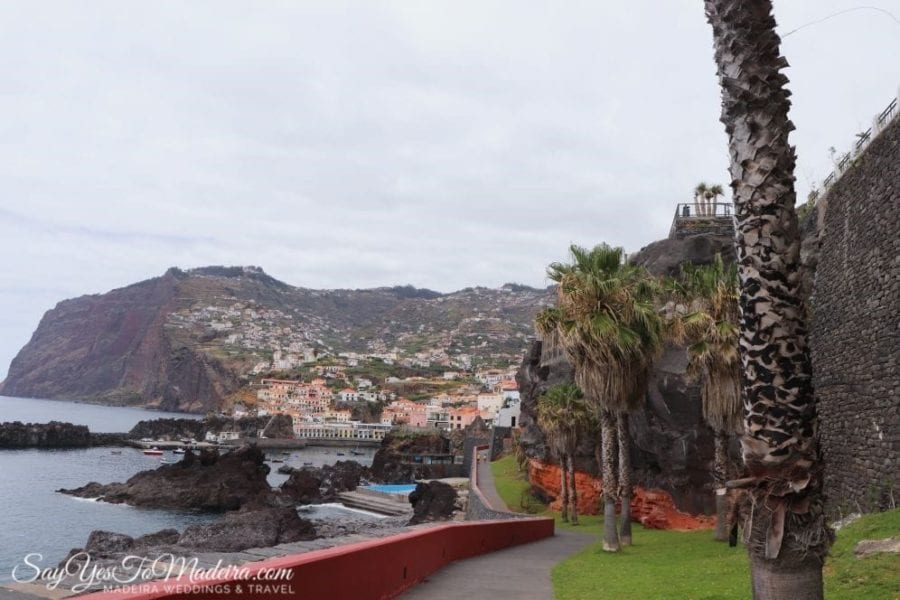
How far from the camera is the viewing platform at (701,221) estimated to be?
119ft

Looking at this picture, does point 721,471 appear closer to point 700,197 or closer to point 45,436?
point 700,197

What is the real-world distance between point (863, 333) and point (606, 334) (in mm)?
6052

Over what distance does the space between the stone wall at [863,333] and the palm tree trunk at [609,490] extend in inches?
218

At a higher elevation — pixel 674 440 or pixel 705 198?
pixel 705 198

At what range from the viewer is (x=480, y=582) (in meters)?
11.7

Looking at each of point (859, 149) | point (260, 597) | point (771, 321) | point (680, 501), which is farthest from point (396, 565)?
point (680, 501)

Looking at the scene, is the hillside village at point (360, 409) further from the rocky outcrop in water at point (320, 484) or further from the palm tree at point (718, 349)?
the palm tree at point (718, 349)

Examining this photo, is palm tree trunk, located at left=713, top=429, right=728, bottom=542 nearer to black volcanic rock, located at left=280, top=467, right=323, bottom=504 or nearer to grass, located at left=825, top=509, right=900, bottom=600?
grass, located at left=825, top=509, right=900, bottom=600

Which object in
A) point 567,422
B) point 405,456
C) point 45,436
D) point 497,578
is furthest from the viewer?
point 45,436

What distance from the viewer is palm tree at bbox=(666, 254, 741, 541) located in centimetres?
1853

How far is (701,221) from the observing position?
3678 centimetres

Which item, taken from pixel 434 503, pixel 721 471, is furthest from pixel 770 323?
pixel 434 503

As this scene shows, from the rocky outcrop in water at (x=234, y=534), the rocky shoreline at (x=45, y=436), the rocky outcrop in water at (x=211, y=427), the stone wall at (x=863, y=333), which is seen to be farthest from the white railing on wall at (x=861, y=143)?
the rocky outcrop in water at (x=211, y=427)

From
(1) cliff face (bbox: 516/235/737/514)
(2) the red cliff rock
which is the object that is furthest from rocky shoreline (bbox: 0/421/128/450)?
(1) cliff face (bbox: 516/235/737/514)
